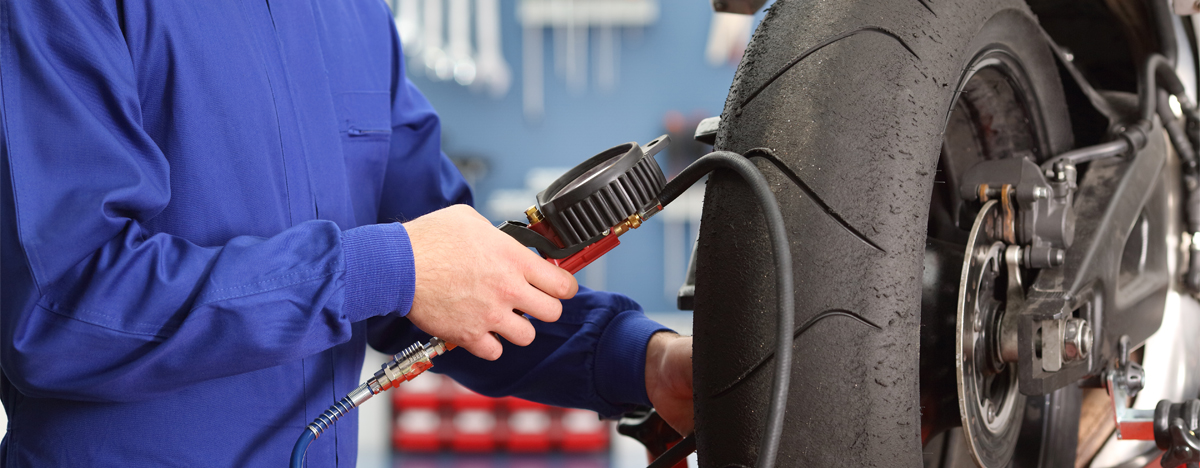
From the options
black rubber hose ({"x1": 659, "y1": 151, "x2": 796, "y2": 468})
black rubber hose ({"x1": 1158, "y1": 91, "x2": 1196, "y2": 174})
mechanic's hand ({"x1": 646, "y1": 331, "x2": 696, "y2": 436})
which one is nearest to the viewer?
black rubber hose ({"x1": 659, "y1": 151, "x2": 796, "y2": 468})

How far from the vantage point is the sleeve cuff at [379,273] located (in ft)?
1.96

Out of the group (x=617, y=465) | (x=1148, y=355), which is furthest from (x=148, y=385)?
(x=617, y=465)

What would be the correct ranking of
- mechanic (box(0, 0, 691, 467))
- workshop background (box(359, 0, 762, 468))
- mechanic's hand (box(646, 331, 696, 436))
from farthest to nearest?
workshop background (box(359, 0, 762, 468)) < mechanic's hand (box(646, 331, 696, 436)) < mechanic (box(0, 0, 691, 467))

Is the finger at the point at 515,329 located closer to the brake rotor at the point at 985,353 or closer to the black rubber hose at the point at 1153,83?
the brake rotor at the point at 985,353

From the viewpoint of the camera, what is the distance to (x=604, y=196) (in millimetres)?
555

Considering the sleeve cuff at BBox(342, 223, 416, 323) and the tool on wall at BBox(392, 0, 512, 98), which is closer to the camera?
the sleeve cuff at BBox(342, 223, 416, 323)

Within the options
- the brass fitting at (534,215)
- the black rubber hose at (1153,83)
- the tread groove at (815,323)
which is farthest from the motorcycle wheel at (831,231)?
the black rubber hose at (1153,83)

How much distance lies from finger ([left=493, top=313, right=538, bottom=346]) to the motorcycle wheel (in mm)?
164

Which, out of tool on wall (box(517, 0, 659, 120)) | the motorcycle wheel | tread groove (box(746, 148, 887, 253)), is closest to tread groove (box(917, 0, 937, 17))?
the motorcycle wheel

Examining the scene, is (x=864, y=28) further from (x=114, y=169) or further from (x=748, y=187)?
(x=114, y=169)

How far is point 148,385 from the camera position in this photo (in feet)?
1.95

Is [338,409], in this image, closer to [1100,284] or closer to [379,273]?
[379,273]

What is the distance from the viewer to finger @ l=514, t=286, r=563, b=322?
61cm

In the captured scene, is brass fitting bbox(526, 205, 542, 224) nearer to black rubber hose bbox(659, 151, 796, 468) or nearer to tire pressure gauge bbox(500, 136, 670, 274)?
tire pressure gauge bbox(500, 136, 670, 274)
